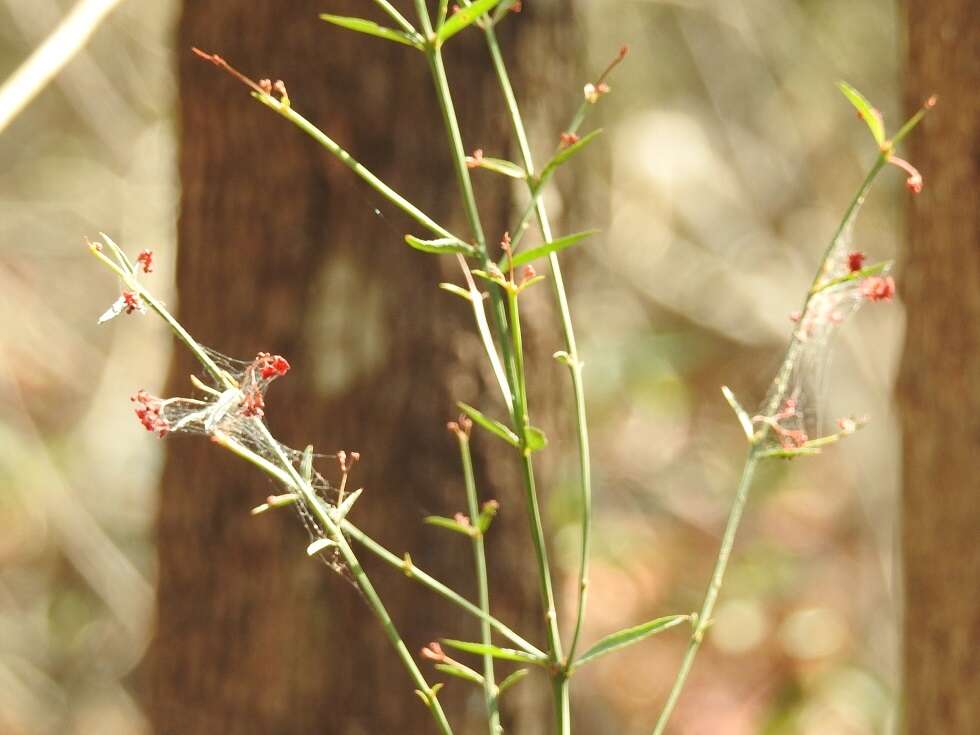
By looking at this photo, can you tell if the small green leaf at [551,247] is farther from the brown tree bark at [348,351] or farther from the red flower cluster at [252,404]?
the brown tree bark at [348,351]

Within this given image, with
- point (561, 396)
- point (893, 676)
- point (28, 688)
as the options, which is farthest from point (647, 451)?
point (561, 396)

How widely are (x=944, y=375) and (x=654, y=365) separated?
2.67 meters

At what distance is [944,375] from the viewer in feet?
4.34

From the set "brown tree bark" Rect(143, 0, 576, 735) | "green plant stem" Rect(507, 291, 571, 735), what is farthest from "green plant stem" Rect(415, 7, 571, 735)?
"brown tree bark" Rect(143, 0, 576, 735)

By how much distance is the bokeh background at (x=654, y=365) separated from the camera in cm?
364

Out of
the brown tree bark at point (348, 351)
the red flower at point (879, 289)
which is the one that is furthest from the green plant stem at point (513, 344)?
the brown tree bark at point (348, 351)

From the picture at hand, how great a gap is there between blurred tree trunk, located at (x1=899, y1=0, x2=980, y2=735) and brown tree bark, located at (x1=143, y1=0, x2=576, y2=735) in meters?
0.42

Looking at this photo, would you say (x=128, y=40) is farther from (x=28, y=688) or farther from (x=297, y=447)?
(x=297, y=447)

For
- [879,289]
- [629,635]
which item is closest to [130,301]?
[629,635]

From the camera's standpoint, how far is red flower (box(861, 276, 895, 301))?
734mm

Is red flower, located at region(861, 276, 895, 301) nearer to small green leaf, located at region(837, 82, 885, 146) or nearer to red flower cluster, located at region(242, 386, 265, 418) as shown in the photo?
small green leaf, located at region(837, 82, 885, 146)

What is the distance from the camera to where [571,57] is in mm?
1530

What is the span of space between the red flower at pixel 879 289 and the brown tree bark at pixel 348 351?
0.71 metres

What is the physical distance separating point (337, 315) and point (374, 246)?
87 millimetres
